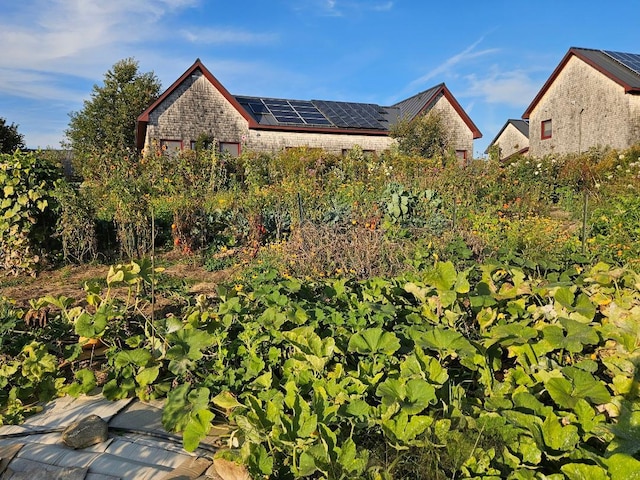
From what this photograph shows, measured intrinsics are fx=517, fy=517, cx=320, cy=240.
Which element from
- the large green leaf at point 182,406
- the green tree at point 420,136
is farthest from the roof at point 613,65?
the large green leaf at point 182,406

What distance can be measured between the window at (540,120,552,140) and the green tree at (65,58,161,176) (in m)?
20.8

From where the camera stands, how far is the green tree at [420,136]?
2069 centimetres

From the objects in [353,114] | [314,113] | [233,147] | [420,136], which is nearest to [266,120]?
[233,147]

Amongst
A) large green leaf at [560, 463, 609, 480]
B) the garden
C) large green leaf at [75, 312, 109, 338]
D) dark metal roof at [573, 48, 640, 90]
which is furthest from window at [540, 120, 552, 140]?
large green leaf at [560, 463, 609, 480]

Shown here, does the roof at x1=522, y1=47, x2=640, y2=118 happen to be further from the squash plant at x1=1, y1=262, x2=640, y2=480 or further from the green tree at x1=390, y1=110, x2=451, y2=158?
the squash plant at x1=1, y1=262, x2=640, y2=480

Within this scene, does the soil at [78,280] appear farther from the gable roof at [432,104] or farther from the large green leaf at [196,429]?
the gable roof at [432,104]

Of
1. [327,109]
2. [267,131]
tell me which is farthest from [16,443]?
[327,109]

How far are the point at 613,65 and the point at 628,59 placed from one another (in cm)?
133

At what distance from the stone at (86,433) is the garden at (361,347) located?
1.00ft

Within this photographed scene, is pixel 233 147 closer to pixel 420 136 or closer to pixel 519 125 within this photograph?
pixel 420 136

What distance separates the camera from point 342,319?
2795 millimetres

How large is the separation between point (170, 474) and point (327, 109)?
73.3ft

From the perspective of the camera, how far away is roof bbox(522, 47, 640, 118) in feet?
64.8

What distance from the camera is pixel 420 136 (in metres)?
20.8
